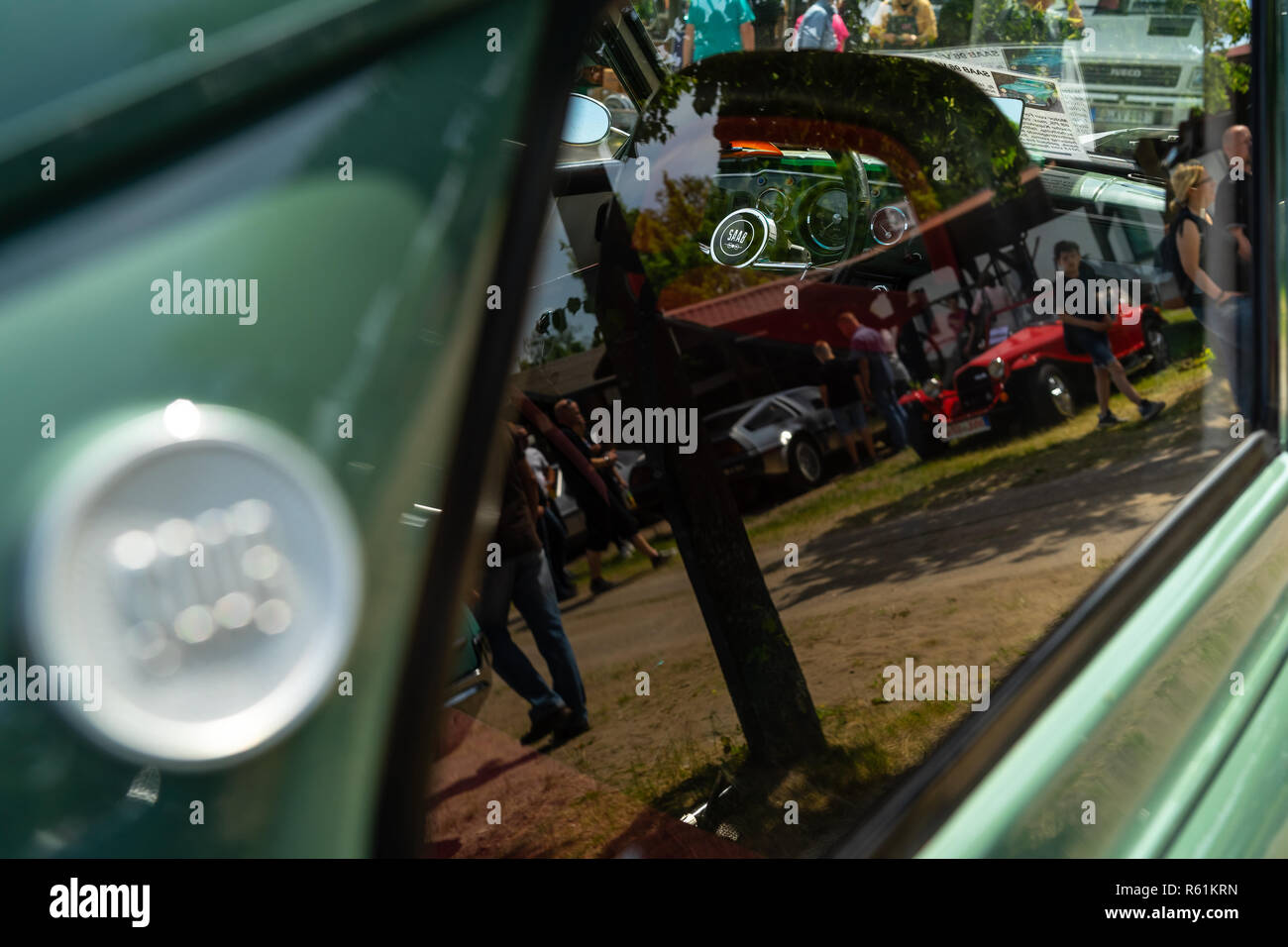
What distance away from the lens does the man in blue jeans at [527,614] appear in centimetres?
86

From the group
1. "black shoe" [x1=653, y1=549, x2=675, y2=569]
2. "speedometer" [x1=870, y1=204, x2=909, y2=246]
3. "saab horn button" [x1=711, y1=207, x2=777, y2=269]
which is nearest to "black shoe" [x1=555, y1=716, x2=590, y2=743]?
"black shoe" [x1=653, y1=549, x2=675, y2=569]

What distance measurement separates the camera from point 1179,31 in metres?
2.35

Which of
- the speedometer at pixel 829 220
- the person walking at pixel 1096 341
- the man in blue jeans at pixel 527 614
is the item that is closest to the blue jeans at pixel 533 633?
the man in blue jeans at pixel 527 614

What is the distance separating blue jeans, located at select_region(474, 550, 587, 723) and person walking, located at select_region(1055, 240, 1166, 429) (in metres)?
1.40

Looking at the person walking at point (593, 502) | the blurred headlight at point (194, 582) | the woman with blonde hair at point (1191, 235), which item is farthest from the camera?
the woman with blonde hair at point (1191, 235)

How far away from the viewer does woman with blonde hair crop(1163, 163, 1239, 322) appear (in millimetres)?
2305

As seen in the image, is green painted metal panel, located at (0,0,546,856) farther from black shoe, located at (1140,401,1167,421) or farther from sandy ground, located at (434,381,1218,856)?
black shoe, located at (1140,401,1167,421)

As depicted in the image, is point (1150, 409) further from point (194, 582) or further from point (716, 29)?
point (194, 582)

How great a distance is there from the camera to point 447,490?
30.7 inches

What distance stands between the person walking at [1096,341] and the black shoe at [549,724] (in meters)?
1.41

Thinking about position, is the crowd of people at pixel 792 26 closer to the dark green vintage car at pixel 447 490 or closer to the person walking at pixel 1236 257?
the dark green vintage car at pixel 447 490
